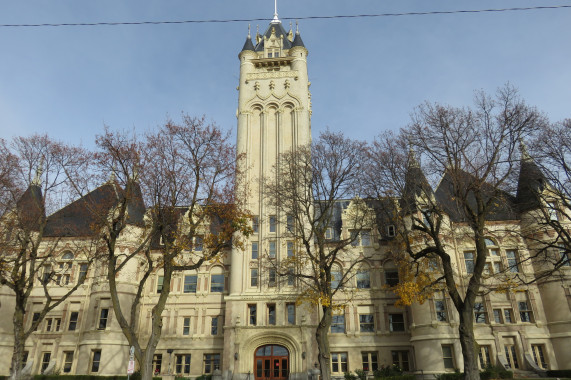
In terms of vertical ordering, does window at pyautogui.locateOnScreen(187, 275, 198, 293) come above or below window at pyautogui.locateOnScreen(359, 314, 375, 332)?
above

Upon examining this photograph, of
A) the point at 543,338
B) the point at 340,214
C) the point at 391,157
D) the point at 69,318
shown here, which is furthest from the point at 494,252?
the point at 69,318

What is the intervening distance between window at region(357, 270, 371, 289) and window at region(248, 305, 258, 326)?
32.7ft

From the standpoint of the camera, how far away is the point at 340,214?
148 ft

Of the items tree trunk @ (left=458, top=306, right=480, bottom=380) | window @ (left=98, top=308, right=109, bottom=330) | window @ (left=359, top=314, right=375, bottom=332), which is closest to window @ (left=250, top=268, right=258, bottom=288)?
window @ (left=359, top=314, right=375, bottom=332)

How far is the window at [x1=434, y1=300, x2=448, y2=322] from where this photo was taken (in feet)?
114

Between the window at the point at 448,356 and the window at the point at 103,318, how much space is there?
28.7m

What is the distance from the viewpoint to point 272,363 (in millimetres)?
35562

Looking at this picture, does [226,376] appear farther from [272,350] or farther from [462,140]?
[462,140]

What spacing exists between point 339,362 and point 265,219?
14.4 m

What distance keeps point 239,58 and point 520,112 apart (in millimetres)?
36317

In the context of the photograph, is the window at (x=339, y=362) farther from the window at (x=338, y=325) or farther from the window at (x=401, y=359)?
the window at (x=401, y=359)

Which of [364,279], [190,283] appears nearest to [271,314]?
[190,283]

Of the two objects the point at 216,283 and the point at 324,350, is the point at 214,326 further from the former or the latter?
the point at 324,350

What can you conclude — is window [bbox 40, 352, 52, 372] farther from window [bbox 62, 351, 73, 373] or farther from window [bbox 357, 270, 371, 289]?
window [bbox 357, 270, 371, 289]
